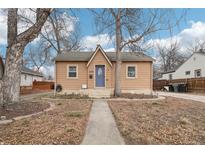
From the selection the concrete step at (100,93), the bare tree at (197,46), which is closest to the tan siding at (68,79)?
the concrete step at (100,93)

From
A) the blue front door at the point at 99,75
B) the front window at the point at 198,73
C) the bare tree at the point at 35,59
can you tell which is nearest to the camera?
the blue front door at the point at 99,75

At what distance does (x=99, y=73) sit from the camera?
650 inches

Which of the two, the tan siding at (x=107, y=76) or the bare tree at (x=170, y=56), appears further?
the bare tree at (x=170, y=56)

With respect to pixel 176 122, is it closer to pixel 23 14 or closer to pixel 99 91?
pixel 99 91

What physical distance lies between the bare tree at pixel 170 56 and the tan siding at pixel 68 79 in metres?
40.2

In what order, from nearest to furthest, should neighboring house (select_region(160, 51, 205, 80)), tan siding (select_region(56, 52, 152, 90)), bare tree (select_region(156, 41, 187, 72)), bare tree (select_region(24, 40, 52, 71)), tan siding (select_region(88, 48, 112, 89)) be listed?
tan siding (select_region(88, 48, 112, 89))
tan siding (select_region(56, 52, 152, 90))
neighboring house (select_region(160, 51, 205, 80))
bare tree (select_region(24, 40, 52, 71))
bare tree (select_region(156, 41, 187, 72))

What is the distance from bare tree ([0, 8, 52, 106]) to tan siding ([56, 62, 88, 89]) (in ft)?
25.4

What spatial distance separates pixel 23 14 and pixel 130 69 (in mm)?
9217

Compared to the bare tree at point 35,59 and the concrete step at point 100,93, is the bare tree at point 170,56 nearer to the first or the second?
the bare tree at point 35,59

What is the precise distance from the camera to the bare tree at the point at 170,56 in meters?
52.9

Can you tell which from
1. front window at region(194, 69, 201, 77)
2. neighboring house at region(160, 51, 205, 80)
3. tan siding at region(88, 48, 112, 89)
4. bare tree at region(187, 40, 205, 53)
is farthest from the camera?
bare tree at region(187, 40, 205, 53)

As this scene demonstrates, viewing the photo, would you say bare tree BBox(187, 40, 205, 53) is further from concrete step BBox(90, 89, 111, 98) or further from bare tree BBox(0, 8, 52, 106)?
bare tree BBox(0, 8, 52, 106)

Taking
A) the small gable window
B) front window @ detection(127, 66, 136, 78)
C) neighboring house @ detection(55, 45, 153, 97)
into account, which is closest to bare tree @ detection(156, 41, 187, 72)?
neighboring house @ detection(55, 45, 153, 97)

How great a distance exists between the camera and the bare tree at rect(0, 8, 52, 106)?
27.1ft
